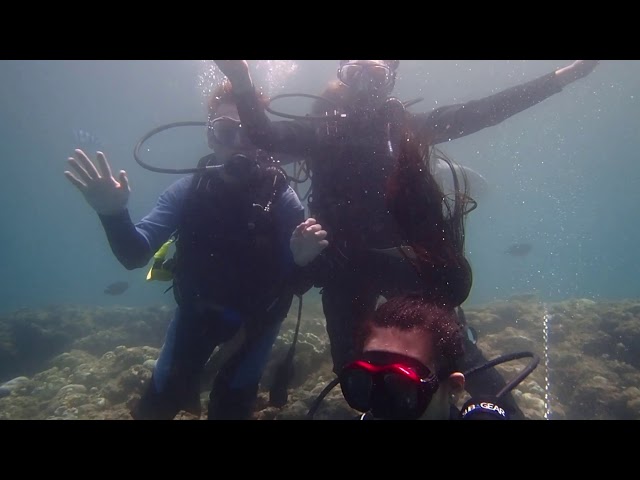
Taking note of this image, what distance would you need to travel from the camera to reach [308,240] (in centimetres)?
407

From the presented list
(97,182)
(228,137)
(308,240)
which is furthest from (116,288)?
(308,240)

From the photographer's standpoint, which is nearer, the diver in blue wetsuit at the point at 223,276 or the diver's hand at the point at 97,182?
the diver's hand at the point at 97,182

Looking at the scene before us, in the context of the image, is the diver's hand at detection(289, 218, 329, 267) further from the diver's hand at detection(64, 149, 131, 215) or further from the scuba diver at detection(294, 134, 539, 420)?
the diver's hand at detection(64, 149, 131, 215)

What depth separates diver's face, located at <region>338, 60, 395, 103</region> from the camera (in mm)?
5395

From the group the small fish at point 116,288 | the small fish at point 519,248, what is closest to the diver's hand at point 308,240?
the small fish at point 116,288

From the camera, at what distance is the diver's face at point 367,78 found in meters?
5.39

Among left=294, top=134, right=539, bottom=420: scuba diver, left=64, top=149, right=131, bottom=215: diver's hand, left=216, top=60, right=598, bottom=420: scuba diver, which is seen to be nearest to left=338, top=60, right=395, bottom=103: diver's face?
left=216, top=60, right=598, bottom=420: scuba diver

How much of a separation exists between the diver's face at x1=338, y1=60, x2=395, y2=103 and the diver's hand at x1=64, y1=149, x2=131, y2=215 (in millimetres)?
3252

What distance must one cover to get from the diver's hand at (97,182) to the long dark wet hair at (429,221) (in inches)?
103

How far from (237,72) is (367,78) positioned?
1926 millimetres

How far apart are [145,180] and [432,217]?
84.3 meters

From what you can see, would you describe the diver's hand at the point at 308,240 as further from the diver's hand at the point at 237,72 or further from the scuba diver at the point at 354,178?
the diver's hand at the point at 237,72

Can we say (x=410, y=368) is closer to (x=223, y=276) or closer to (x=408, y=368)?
(x=408, y=368)

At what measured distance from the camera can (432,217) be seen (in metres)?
3.27
